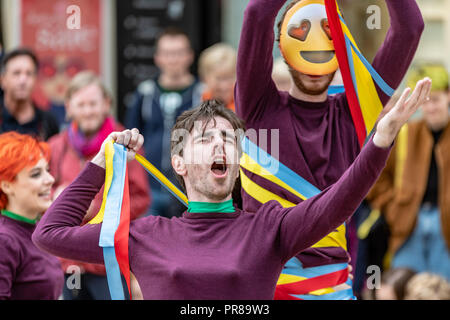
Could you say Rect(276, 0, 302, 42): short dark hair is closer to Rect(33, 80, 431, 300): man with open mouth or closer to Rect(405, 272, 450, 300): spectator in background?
Rect(33, 80, 431, 300): man with open mouth

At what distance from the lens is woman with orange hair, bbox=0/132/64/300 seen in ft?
13.2

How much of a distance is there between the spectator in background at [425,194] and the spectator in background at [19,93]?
2.25 meters

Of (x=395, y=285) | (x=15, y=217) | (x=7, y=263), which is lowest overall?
(x=395, y=285)

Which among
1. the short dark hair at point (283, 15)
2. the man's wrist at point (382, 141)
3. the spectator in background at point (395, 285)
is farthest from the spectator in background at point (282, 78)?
the man's wrist at point (382, 141)

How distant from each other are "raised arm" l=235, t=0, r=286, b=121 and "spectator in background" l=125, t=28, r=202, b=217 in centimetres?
278

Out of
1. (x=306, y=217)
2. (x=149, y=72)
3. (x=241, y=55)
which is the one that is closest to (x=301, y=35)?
(x=241, y=55)

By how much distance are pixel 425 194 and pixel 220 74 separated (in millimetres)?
1541

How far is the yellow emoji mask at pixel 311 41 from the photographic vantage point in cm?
363

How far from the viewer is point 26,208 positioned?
4191 millimetres

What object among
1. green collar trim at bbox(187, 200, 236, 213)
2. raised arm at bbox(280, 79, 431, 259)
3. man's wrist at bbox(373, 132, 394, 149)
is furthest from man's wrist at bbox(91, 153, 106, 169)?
man's wrist at bbox(373, 132, 394, 149)

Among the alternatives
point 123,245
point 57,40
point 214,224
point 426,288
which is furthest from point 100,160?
point 57,40

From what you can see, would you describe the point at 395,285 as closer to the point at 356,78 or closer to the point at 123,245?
the point at 356,78
